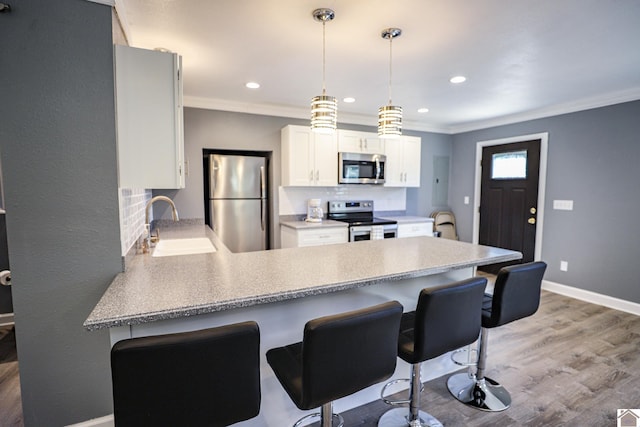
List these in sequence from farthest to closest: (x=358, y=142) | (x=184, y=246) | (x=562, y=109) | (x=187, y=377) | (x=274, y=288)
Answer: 1. (x=358, y=142)
2. (x=562, y=109)
3. (x=184, y=246)
4. (x=274, y=288)
5. (x=187, y=377)

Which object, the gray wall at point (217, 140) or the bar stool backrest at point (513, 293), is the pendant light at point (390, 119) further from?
the gray wall at point (217, 140)

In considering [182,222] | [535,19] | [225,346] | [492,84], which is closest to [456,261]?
[225,346]

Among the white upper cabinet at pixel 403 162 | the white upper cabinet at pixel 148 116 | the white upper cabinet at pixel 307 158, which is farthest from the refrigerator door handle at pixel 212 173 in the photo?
the white upper cabinet at pixel 403 162

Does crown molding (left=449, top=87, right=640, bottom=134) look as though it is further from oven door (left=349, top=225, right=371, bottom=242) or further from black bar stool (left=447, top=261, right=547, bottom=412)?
black bar stool (left=447, top=261, right=547, bottom=412)

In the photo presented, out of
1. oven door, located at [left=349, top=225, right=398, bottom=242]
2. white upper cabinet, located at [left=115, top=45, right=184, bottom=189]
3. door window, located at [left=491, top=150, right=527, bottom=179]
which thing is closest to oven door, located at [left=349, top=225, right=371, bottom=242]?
oven door, located at [left=349, top=225, right=398, bottom=242]

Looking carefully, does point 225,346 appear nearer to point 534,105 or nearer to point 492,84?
point 492,84

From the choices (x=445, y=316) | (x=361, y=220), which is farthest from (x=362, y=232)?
(x=445, y=316)

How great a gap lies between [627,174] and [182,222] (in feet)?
16.9

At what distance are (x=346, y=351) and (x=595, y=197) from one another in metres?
4.21

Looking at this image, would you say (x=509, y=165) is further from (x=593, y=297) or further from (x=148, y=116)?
(x=148, y=116)

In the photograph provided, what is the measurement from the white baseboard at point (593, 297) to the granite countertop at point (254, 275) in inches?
107

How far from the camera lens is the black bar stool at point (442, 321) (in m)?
1.44

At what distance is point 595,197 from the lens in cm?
380

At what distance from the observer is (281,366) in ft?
4.42
